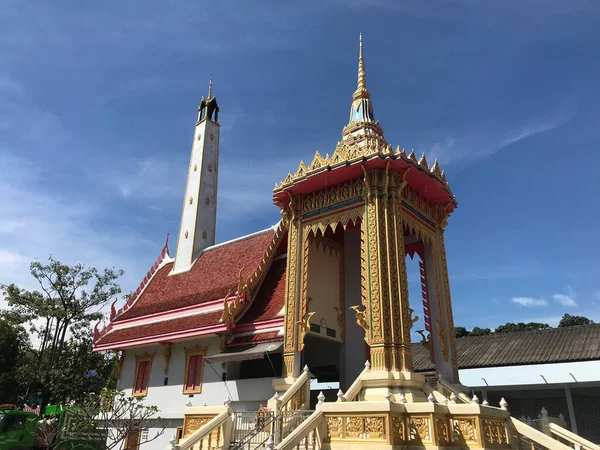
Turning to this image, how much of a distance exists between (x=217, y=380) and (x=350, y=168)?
727 centimetres

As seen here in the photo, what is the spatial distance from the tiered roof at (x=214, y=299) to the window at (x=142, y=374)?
0.75m

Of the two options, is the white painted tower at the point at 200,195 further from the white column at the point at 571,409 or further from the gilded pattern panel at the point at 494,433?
the white column at the point at 571,409

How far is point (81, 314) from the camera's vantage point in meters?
26.0

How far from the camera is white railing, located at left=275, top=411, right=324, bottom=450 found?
25.6 feet

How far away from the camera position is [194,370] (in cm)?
1504

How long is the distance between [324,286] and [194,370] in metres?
4.84

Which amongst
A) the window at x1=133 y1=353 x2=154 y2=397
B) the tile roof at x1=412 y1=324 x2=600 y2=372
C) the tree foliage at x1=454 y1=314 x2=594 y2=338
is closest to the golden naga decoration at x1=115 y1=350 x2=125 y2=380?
the window at x1=133 y1=353 x2=154 y2=397

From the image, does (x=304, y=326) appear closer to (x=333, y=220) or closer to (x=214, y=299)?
(x=333, y=220)

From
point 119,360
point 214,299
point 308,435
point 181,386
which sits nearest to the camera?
point 308,435

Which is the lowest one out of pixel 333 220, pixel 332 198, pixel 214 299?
pixel 214 299

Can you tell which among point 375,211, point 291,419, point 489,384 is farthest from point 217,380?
point 489,384

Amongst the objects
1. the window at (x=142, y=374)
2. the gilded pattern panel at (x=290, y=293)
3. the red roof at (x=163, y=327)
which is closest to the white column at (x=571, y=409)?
the gilded pattern panel at (x=290, y=293)

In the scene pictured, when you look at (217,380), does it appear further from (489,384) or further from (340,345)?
(489,384)

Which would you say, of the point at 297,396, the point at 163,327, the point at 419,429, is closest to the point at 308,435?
the point at 419,429
